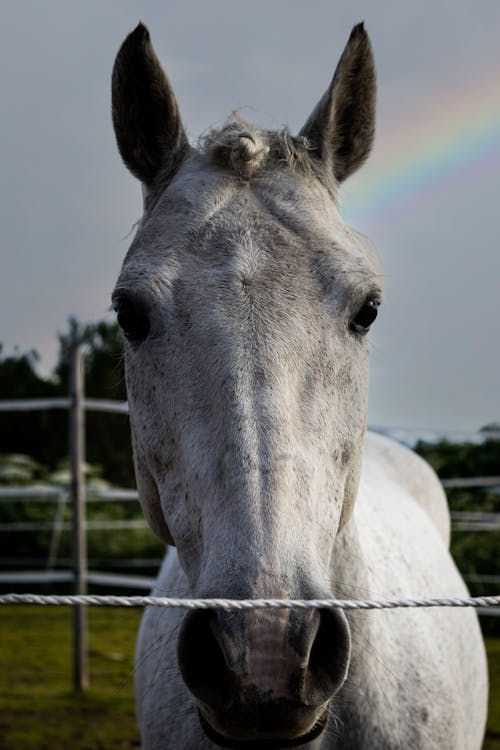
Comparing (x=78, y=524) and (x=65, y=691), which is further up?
(x=78, y=524)

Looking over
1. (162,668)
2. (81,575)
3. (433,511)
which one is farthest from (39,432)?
(162,668)

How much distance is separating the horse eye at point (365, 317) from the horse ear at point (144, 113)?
0.77 meters

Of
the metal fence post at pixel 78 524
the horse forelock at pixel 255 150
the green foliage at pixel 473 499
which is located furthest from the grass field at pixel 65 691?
the horse forelock at pixel 255 150

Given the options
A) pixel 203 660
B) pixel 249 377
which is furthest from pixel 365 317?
pixel 203 660

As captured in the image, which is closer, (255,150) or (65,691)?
(255,150)

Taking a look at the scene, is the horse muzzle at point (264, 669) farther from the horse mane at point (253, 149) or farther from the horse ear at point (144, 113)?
the horse ear at point (144, 113)

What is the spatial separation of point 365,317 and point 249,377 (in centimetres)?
47

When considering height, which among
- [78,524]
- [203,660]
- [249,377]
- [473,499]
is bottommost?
[473,499]

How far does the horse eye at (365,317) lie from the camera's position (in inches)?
78.1

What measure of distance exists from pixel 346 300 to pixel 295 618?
31.1 inches

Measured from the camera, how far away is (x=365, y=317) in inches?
79.4

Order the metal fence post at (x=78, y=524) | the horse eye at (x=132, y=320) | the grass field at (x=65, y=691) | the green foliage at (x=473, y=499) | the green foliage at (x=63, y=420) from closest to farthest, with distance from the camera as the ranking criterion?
the horse eye at (x=132, y=320)
the grass field at (x=65, y=691)
the metal fence post at (x=78, y=524)
the green foliage at (x=473, y=499)
the green foliage at (x=63, y=420)

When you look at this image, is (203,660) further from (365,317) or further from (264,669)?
(365,317)

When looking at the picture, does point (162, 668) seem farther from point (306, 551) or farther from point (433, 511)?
point (433, 511)
